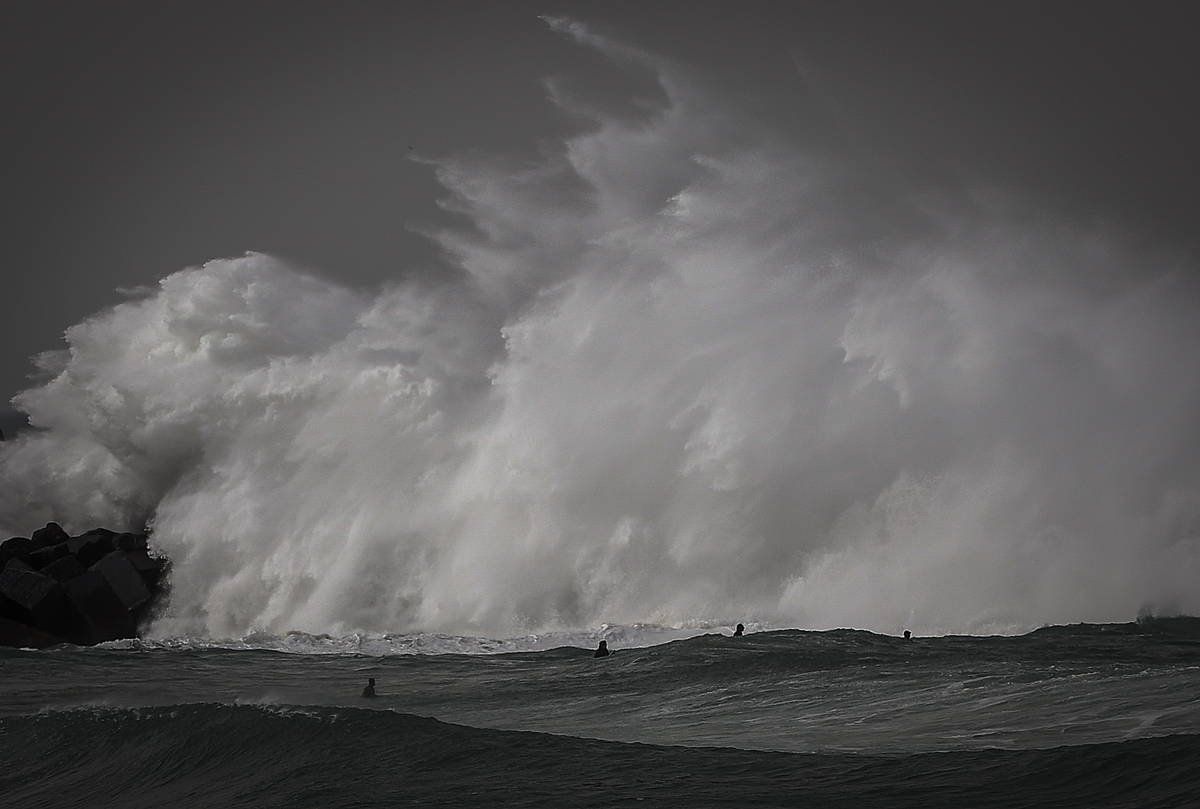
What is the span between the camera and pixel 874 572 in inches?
1088

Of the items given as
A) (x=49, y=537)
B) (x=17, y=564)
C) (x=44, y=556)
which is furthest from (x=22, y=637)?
(x=49, y=537)

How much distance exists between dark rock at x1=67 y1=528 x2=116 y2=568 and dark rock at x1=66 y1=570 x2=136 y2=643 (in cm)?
266

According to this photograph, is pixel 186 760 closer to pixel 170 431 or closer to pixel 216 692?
pixel 216 692

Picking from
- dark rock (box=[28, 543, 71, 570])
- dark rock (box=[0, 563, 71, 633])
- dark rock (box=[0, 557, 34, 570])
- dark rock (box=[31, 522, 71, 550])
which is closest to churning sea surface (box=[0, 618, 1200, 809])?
dark rock (box=[0, 563, 71, 633])

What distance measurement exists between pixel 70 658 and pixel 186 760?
11068mm

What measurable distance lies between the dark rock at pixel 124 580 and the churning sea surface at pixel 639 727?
5.89 metres

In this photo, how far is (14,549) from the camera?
102 feet

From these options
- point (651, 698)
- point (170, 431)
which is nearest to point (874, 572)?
point (651, 698)

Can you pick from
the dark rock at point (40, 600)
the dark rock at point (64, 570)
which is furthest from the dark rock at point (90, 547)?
the dark rock at point (40, 600)

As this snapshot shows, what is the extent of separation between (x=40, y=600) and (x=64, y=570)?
1.90 m

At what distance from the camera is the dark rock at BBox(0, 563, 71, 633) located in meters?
26.1

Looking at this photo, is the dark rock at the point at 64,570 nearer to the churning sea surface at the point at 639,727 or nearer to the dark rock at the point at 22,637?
the dark rock at the point at 22,637

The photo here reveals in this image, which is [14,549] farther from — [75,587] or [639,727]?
[639,727]

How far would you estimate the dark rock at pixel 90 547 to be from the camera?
100ft
